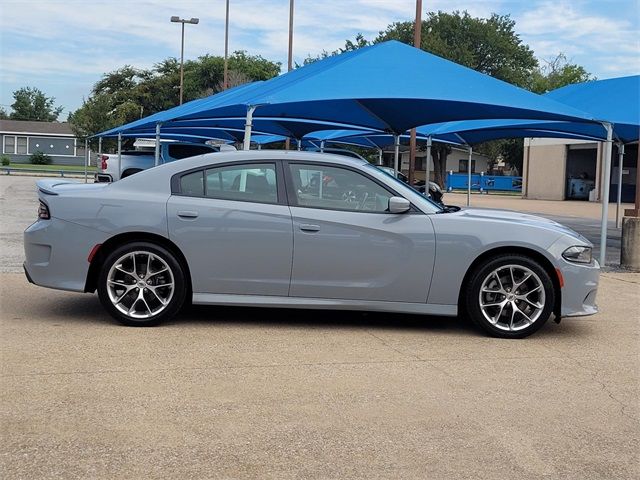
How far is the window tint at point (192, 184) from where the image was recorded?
643 cm

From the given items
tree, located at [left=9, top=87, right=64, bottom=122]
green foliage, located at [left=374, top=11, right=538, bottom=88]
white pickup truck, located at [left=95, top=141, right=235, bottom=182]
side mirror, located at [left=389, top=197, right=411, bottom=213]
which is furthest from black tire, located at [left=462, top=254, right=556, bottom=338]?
tree, located at [left=9, top=87, right=64, bottom=122]

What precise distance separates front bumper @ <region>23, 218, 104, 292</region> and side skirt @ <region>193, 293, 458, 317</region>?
99 centimetres

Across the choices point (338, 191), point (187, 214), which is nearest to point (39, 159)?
point (187, 214)

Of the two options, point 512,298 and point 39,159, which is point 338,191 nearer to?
point 512,298

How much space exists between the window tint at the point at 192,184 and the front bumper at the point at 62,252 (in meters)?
0.81

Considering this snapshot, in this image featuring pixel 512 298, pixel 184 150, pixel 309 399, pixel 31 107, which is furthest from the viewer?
pixel 31 107

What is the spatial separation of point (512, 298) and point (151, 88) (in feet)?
193

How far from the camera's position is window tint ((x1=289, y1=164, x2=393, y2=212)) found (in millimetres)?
6375

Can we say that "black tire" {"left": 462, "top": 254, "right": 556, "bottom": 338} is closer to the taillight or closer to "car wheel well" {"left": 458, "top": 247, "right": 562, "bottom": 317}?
"car wheel well" {"left": 458, "top": 247, "right": 562, "bottom": 317}

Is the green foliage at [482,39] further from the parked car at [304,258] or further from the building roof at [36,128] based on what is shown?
the parked car at [304,258]

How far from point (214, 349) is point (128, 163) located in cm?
1883

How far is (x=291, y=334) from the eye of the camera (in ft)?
20.5

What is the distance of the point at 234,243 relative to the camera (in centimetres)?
627

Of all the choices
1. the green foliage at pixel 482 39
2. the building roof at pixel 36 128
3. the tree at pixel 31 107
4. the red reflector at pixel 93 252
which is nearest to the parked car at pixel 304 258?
the red reflector at pixel 93 252
